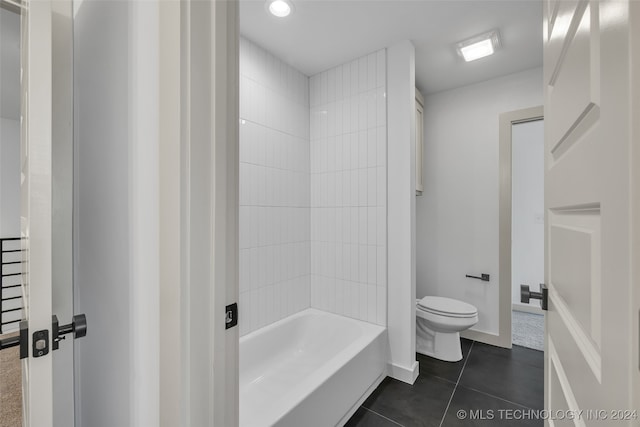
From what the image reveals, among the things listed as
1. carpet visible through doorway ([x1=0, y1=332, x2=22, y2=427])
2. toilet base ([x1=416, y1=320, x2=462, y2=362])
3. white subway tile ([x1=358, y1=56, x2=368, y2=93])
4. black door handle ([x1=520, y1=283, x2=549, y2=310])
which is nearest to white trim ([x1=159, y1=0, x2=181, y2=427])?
black door handle ([x1=520, y1=283, x2=549, y2=310])

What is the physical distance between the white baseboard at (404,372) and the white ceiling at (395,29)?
8.02 feet

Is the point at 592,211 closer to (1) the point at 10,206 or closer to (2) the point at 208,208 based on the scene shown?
(2) the point at 208,208

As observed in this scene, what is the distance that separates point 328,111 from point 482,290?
7.38 ft

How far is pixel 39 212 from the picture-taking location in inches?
28.4

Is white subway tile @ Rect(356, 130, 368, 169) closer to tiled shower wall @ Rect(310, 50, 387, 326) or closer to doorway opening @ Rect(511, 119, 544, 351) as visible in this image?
tiled shower wall @ Rect(310, 50, 387, 326)

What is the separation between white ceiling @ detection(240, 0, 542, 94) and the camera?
172 cm

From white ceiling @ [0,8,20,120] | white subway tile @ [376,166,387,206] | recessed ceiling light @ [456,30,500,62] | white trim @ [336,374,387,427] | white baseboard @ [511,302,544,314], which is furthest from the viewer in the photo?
white baseboard @ [511,302,544,314]

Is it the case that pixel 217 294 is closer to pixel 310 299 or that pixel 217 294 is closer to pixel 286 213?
pixel 286 213

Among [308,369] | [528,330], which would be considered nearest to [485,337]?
[528,330]

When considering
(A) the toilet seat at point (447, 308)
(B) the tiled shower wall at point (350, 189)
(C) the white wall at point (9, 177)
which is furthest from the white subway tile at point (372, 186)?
(C) the white wall at point (9, 177)

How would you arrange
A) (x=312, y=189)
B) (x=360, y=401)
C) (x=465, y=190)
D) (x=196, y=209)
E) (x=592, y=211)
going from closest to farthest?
(x=592, y=211), (x=196, y=209), (x=360, y=401), (x=312, y=189), (x=465, y=190)

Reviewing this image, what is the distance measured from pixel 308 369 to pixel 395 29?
8.20ft

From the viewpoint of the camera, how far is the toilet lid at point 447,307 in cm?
234

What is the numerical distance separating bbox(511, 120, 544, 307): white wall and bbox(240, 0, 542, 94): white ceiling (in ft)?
4.69
